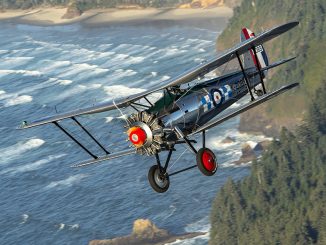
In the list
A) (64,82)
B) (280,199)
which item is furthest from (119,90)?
(280,199)

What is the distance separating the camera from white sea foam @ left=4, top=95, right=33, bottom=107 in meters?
158

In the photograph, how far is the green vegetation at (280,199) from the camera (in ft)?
360

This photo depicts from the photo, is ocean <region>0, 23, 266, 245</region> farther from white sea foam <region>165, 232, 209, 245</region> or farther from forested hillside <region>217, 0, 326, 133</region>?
forested hillside <region>217, 0, 326, 133</region>

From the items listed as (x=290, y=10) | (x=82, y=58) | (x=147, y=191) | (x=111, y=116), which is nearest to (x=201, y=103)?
(x=147, y=191)

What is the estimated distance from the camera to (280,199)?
116 meters

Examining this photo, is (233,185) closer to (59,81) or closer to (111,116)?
(111,116)

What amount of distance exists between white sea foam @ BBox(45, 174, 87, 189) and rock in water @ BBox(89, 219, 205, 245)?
17245 mm

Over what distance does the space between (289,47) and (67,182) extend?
50.3 meters

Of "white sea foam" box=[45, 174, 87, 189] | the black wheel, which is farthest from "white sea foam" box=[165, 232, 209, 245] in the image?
the black wheel

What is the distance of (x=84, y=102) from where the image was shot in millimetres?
149250

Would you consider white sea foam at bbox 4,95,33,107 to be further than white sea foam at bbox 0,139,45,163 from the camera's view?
Yes

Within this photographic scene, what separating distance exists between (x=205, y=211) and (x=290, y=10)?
205ft

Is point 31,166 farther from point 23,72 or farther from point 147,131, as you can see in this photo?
point 147,131

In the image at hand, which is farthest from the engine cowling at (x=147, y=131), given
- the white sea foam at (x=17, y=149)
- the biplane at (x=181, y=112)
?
the white sea foam at (x=17, y=149)
